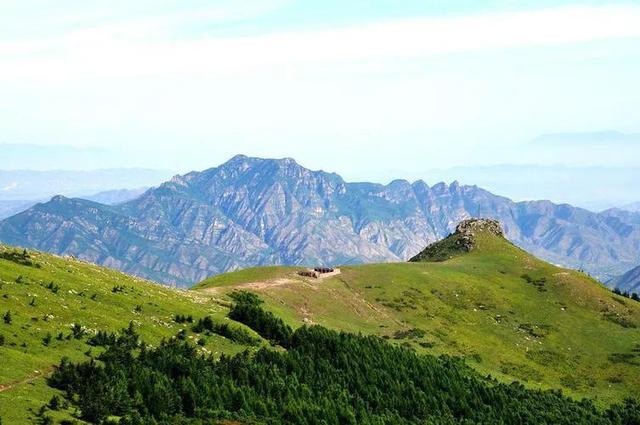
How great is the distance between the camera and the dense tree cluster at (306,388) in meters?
61.2

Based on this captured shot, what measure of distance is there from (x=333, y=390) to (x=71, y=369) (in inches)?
1301

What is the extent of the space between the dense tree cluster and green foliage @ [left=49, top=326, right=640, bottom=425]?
119 millimetres

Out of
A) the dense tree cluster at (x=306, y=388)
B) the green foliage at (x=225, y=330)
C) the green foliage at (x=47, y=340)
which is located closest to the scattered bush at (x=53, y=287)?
the dense tree cluster at (x=306, y=388)

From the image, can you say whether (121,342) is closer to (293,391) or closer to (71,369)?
(71,369)

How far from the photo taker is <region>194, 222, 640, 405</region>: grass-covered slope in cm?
12681

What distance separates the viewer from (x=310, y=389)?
262 ft

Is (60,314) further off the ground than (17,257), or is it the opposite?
(17,257)

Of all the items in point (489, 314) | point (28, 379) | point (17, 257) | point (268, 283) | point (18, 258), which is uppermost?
point (17, 257)

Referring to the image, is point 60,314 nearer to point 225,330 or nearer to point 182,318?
point 182,318

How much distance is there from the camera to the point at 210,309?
10331 cm

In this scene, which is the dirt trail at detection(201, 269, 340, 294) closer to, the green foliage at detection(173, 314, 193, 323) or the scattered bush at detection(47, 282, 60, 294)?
the green foliage at detection(173, 314, 193, 323)

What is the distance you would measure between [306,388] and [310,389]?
43.6 inches

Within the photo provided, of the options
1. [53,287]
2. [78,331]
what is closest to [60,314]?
[78,331]

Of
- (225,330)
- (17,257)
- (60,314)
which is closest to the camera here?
(60,314)
